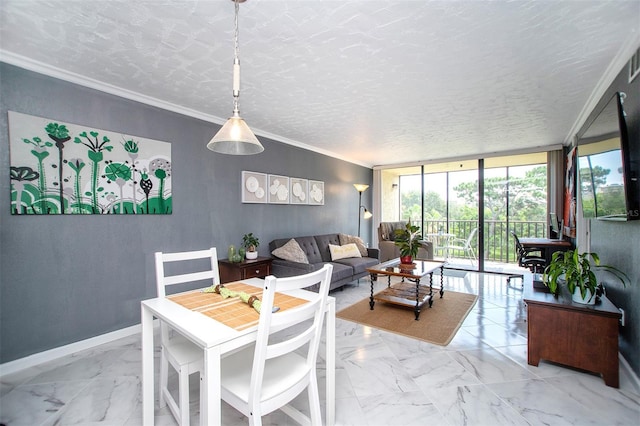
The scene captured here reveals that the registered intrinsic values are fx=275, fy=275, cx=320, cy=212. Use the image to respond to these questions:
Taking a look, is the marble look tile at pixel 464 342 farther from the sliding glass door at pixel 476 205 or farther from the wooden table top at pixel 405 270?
the sliding glass door at pixel 476 205

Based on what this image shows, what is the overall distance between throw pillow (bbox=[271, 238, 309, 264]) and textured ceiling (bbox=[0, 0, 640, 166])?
1846mm

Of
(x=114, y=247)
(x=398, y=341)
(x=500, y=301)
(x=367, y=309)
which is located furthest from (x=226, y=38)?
(x=500, y=301)

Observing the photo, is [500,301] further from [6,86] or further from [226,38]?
[6,86]

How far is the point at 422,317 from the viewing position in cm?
329

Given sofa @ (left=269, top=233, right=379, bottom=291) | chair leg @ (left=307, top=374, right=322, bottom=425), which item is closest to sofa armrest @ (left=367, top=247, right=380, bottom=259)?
sofa @ (left=269, top=233, right=379, bottom=291)

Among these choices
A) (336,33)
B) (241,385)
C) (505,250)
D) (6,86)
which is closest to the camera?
(241,385)

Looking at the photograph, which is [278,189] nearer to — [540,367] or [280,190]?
[280,190]

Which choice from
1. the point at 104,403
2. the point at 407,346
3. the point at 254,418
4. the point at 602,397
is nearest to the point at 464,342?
the point at 407,346

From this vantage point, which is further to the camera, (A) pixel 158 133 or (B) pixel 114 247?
(A) pixel 158 133

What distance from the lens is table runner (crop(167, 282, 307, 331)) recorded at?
1.36 meters

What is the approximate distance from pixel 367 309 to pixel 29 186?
3580 millimetres

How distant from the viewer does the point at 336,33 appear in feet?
6.16

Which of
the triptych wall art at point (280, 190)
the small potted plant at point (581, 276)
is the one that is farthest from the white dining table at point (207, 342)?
the triptych wall art at point (280, 190)

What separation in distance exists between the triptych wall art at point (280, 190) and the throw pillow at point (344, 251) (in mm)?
977
